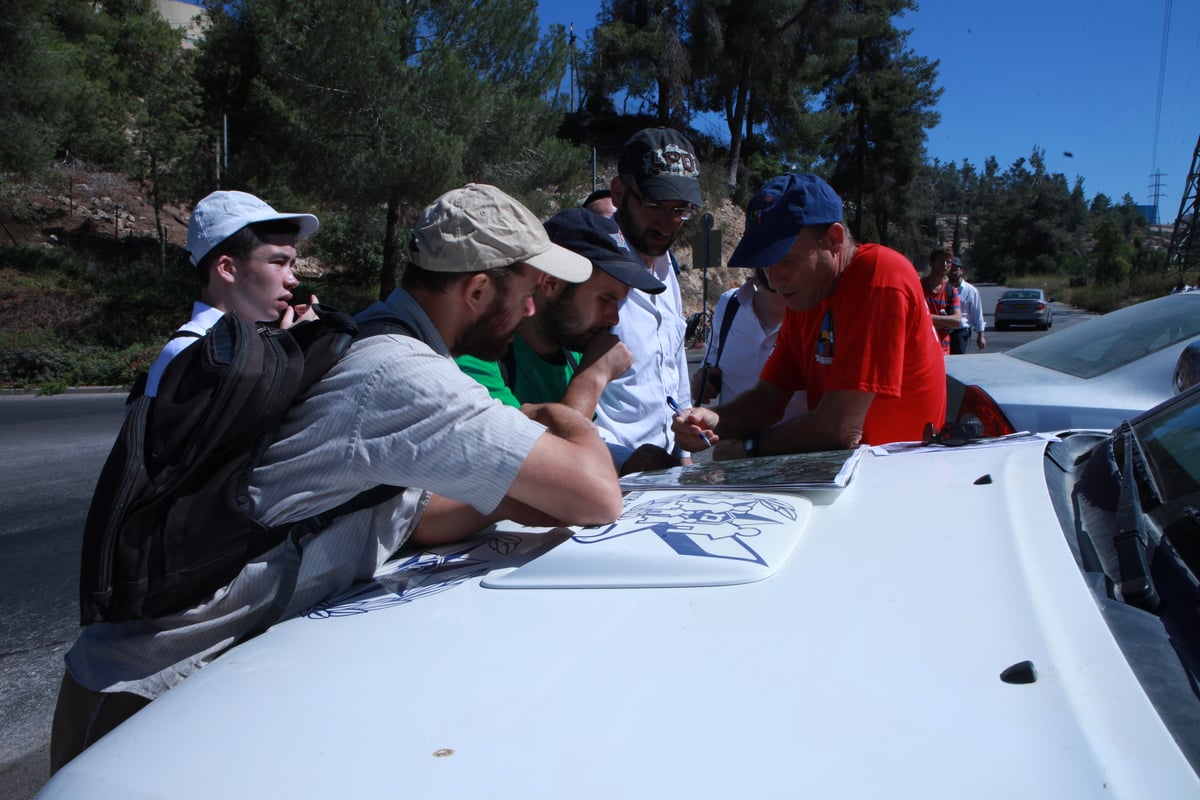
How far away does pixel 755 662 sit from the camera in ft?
3.75

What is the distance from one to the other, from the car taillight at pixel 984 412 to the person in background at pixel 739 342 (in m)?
0.97

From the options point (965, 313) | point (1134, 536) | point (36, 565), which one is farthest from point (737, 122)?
point (1134, 536)

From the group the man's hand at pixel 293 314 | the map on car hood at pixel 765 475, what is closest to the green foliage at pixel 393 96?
the man's hand at pixel 293 314

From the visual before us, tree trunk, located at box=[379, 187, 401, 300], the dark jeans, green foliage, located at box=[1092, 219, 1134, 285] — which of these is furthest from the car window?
green foliage, located at box=[1092, 219, 1134, 285]

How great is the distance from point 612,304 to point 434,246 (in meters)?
0.90

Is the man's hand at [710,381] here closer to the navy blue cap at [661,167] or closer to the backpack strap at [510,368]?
the navy blue cap at [661,167]

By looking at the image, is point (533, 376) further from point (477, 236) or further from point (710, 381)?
point (710, 381)

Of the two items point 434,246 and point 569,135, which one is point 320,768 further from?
point 569,135

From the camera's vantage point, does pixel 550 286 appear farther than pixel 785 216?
No

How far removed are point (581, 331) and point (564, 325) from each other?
0.18 feet

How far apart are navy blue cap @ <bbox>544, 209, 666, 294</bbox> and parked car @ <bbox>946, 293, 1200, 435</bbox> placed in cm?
212

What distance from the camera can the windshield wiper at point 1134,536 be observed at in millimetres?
1266

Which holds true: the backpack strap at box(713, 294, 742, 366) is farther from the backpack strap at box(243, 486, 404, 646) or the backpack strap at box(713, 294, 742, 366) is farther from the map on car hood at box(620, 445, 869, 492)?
the backpack strap at box(243, 486, 404, 646)

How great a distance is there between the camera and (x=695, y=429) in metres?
2.73
